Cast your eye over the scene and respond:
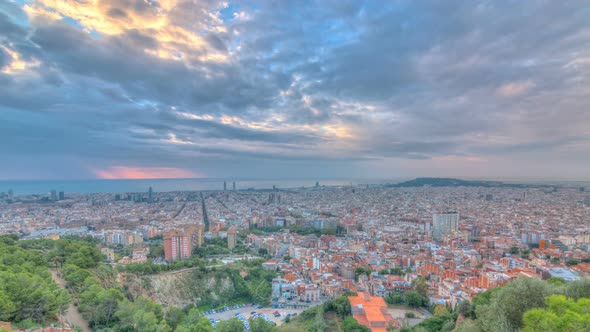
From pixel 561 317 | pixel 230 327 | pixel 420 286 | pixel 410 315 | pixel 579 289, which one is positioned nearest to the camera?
pixel 561 317

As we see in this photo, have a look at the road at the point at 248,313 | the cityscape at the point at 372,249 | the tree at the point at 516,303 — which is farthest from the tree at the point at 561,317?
the road at the point at 248,313

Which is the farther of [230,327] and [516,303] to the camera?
[230,327]

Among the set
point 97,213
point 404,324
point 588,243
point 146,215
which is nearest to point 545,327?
point 404,324

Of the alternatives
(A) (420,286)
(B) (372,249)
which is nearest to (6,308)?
(A) (420,286)

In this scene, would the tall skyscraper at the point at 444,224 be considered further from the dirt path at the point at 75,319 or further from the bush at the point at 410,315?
the dirt path at the point at 75,319

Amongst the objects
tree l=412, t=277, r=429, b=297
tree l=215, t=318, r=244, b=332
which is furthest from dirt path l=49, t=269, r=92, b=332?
tree l=412, t=277, r=429, b=297

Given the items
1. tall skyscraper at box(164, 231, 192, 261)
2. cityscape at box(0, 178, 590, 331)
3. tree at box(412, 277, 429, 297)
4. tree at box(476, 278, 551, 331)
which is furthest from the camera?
tall skyscraper at box(164, 231, 192, 261)

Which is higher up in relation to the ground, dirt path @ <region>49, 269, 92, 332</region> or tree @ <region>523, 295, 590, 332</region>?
tree @ <region>523, 295, 590, 332</region>

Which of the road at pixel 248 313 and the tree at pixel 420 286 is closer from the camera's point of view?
the road at pixel 248 313

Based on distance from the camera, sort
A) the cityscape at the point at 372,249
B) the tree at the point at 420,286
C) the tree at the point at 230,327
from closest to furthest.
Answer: the tree at the point at 230,327 → the cityscape at the point at 372,249 → the tree at the point at 420,286

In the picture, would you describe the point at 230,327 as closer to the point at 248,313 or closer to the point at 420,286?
the point at 248,313

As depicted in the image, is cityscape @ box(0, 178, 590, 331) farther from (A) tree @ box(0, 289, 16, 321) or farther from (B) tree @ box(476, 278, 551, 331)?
(A) tree @ box(0, 289, 16, 321)
